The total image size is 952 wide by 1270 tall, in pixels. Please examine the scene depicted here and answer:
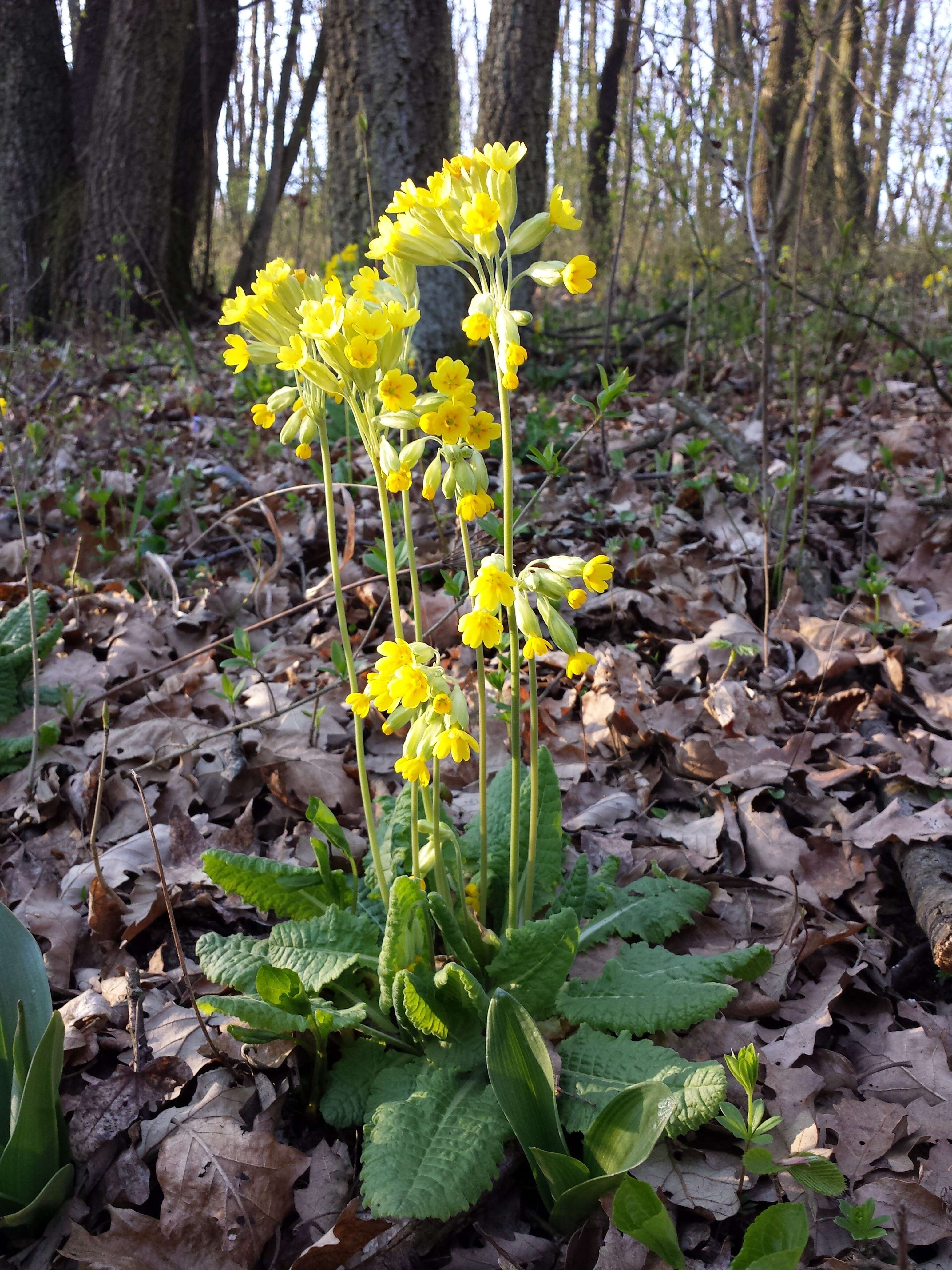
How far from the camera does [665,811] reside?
2279 mm

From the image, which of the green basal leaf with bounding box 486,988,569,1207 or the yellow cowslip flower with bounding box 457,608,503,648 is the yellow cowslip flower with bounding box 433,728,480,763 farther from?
the green basal leaf with bounding box 486,988,569,1207

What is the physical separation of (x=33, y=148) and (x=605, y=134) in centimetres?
552

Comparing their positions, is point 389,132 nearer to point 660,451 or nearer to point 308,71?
point 660,451

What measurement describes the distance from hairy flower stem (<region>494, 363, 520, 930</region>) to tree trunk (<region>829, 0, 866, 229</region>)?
4127 millimetres

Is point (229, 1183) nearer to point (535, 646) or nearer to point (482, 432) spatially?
point (535, 646)

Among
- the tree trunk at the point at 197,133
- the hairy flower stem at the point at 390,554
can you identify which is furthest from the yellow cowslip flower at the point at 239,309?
the tree trunk at the point at 197,133

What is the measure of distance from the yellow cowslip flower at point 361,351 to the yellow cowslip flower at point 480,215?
0.21 m

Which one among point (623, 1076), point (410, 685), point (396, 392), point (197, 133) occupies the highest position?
point (197, 133)


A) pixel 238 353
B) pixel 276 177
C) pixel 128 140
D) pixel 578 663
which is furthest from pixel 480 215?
pixel 276 177

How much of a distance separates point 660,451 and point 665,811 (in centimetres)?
220

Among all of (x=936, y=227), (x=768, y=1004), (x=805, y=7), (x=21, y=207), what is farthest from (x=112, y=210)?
(x=768, y=1004)

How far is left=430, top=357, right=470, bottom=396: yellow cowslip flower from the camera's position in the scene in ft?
4.35

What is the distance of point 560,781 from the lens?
2.39 meters

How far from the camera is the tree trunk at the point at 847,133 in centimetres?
531
